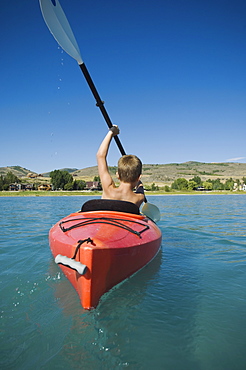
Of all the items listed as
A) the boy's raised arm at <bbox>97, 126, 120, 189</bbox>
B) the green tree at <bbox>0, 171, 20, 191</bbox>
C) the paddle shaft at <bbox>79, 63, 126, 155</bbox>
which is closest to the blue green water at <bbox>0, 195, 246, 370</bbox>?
the boy's raised arm at <bbox>97, 126, 120, 189</bbox>

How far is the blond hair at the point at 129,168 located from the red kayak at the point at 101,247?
0.39 metres

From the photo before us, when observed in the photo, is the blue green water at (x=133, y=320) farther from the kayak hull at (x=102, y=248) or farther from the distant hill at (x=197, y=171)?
the distant hill at (x=197, y=171)

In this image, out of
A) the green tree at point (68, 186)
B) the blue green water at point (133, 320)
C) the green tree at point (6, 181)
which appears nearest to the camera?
the blue green water at point (133, 320)

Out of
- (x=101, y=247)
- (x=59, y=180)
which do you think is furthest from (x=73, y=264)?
(x=59, y=180)

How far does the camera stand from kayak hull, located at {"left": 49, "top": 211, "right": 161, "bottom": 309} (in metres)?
2.80

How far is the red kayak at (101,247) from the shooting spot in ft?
9.16

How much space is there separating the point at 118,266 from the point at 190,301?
1029 millimetres

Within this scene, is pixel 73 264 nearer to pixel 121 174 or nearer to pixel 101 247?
pixel 101 247

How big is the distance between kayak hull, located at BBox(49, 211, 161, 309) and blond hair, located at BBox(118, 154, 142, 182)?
0.56 meters

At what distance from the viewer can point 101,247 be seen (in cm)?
285

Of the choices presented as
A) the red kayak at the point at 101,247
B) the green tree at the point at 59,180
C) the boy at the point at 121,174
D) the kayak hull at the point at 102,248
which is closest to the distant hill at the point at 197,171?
the green tree at the point at 59,180

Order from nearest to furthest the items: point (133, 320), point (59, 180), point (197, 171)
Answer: point (133, 320), point (59, 180), point (197, 171)

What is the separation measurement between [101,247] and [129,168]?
162 centimetres

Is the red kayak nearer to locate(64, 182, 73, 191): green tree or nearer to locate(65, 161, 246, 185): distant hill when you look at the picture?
locate(64, 182, 73, 191): green tree
